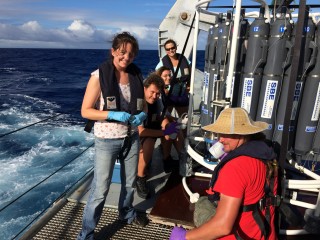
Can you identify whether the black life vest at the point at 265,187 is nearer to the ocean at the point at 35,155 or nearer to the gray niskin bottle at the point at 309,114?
the gray niskin bottle at the point at 309,114

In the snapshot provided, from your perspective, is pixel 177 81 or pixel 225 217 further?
pixel 177 81

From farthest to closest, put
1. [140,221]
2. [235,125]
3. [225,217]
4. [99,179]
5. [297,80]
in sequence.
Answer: [140,221]
[297,80]
[99,179]
[235,125]
[225,217]

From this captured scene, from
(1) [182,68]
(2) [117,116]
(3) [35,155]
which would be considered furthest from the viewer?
(3) [35,155]

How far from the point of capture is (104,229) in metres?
3.24

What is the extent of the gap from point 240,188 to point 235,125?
20.1 inches

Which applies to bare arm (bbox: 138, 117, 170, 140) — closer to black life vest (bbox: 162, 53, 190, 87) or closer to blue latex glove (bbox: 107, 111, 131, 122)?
blue latex glove (bbox: 107, 111, 131, 122)

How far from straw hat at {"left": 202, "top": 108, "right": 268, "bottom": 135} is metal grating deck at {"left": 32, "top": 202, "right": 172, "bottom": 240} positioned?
1.62 m

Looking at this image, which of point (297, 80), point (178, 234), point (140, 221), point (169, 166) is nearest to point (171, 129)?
point (169, 166)

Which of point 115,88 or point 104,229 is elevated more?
point 115,88

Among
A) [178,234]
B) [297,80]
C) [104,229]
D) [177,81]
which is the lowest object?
[104,229]

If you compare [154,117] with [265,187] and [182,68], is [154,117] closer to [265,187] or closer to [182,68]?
[182,68]

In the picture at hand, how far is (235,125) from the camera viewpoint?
6.81 feet

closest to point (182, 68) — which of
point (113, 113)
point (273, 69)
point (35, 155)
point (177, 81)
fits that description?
point (177, 81)

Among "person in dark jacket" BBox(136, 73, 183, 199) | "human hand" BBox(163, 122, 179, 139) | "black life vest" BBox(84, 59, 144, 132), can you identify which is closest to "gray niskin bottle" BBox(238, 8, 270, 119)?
"human hand" BBox(163, 122, 179, 139)
